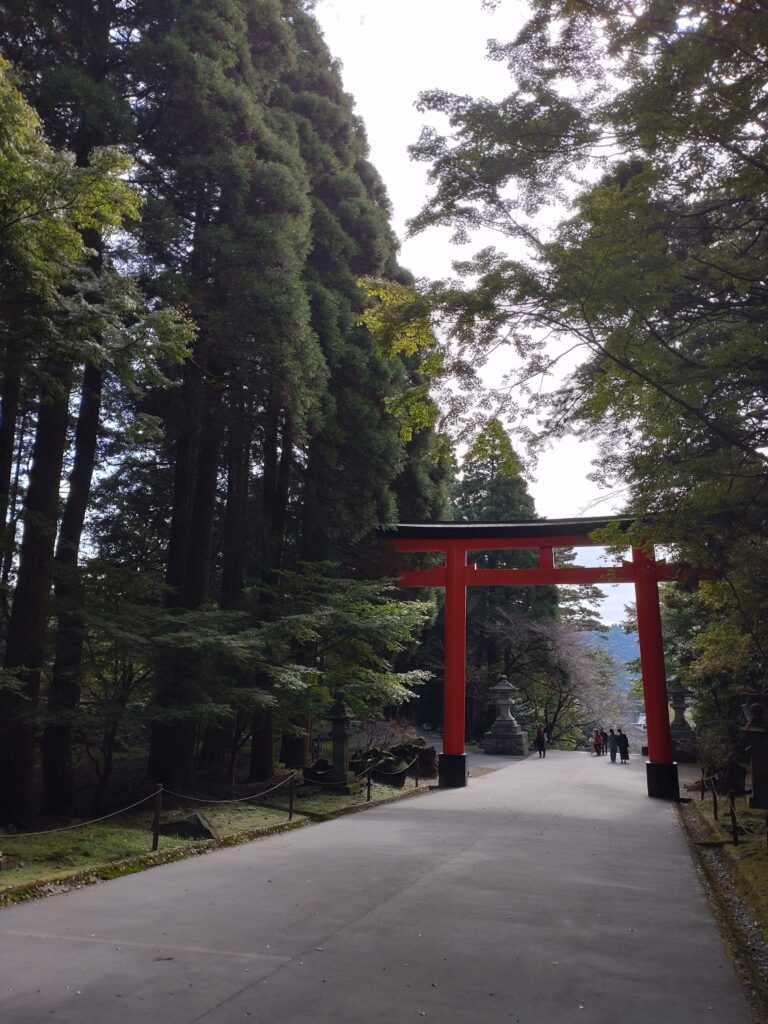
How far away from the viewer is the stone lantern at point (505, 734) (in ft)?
86.1

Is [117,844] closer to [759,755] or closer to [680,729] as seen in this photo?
[759,755]

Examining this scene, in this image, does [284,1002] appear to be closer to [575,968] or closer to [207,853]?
[575,968]

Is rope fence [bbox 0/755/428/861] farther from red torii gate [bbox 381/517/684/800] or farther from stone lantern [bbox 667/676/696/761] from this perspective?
stone lantern [bbox 667/676/696/761]

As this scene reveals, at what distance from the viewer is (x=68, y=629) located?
10.1 meters

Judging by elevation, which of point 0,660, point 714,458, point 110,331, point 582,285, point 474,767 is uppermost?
point 110,331

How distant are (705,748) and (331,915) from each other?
11294 millimetres

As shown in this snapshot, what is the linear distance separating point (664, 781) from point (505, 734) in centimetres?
1269

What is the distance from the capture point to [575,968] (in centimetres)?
446

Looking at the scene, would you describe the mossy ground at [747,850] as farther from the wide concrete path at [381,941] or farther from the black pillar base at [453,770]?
the black pillar base at [453,770]

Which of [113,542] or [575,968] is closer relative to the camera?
[575,968]

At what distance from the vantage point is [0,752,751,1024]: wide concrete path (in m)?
3.82

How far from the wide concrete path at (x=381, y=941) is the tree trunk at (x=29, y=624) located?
3354 mm

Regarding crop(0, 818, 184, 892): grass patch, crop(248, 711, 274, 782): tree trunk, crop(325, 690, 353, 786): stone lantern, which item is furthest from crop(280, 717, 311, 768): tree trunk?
crop(0, 818, 184, 892): grass patch

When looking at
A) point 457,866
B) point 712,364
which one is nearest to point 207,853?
point 457,866
